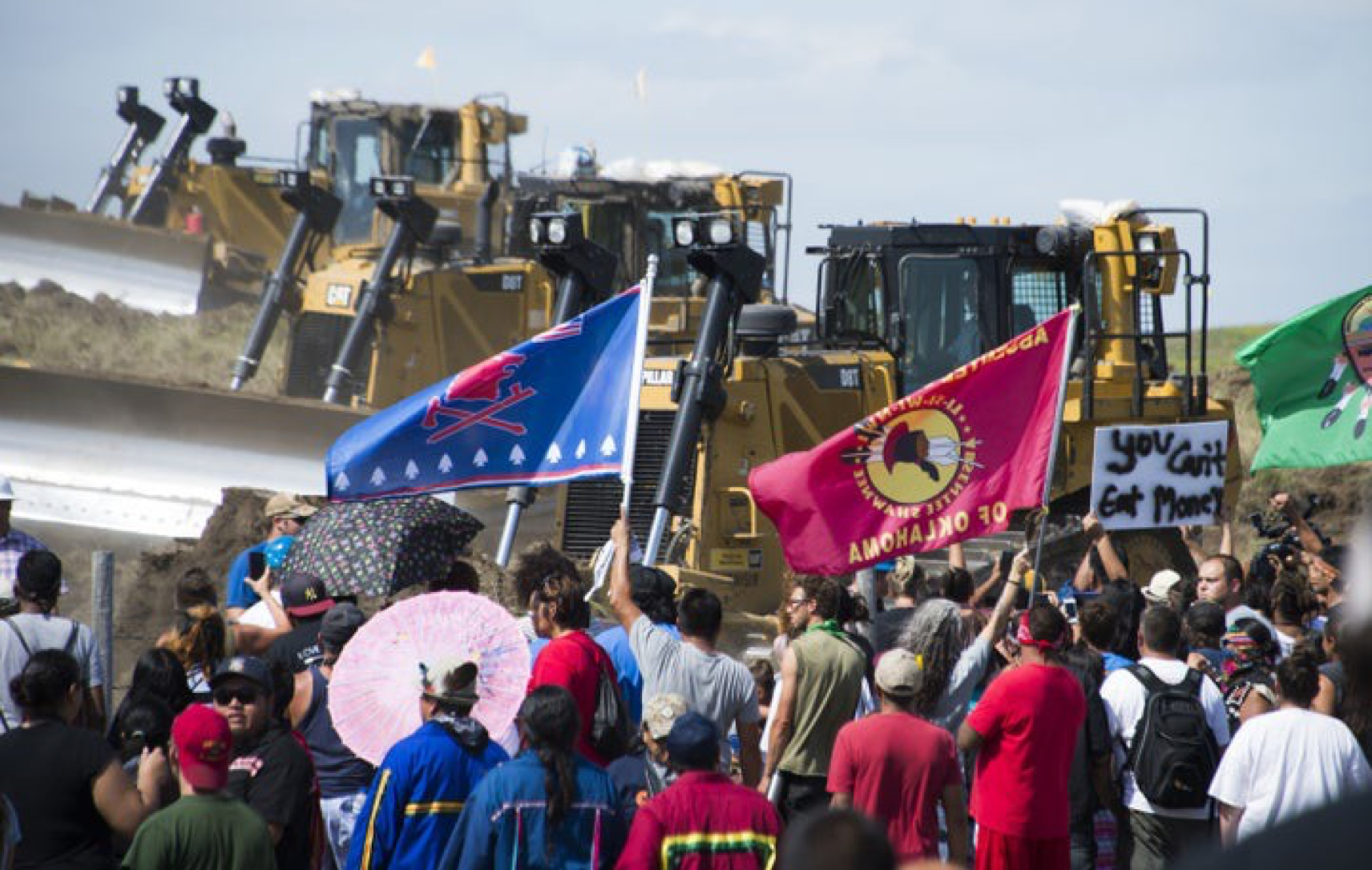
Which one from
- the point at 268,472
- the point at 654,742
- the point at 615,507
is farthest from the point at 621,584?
the point at 268,472

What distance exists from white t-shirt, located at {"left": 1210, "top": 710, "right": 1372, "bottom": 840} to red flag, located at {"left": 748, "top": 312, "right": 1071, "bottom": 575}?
1.99m

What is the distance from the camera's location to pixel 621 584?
7.62m

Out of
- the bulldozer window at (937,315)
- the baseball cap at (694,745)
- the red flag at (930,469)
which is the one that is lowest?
the baseball cap at (694,745)

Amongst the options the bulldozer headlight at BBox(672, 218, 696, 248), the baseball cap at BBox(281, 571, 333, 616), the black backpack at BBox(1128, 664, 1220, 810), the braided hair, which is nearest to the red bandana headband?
the black backpack at BBox(1128, 664, 1220, 810)

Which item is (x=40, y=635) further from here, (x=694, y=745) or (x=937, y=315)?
(x=937, y=315)

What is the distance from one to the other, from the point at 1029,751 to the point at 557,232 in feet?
21.3

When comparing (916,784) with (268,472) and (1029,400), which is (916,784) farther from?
(268,472)

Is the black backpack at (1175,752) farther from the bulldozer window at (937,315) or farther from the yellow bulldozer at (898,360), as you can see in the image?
the bulldozer window at (937,315)

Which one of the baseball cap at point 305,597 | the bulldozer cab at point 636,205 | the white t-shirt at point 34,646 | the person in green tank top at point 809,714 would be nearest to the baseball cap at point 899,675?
the person in green tank top at point 809,714

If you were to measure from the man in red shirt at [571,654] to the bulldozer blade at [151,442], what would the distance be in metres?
10.8

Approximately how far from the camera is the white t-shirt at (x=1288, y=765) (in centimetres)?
673

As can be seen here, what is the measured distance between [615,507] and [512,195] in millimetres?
13954

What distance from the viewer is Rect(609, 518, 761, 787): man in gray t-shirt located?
7.27m

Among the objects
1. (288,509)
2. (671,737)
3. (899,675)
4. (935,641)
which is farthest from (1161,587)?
(671,737)
